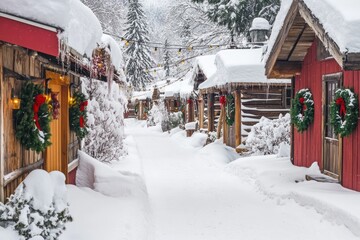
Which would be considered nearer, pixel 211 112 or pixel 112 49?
pixel 112 49

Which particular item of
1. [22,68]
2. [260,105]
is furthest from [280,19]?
[260,105]

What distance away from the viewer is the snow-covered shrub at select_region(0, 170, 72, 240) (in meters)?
5.24

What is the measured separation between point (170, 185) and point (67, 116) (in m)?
4.35

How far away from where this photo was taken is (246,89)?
18891 millimetres

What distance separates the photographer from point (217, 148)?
19.8 metres

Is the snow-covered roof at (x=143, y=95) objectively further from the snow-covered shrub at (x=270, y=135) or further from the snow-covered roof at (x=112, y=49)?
the snow-covered roof at (x=112, y=49)

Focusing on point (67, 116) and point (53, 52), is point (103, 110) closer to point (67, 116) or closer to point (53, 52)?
point (67, 116)

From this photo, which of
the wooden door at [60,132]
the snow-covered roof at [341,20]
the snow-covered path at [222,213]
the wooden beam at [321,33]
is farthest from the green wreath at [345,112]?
the wooden door at [60,132]

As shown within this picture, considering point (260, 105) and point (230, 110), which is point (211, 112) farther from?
point (260, 105)

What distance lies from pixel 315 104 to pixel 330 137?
1.26m

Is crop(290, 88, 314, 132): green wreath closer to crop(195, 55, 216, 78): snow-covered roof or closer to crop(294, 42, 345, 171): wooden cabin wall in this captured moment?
crop(294, 42, 345, 171): wooden cabin wall

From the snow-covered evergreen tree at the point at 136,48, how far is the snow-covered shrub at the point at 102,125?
39472 millimetres

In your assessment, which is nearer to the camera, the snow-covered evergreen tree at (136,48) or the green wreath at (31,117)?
the green wreath at (31,117)

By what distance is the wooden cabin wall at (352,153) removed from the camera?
9.77m
